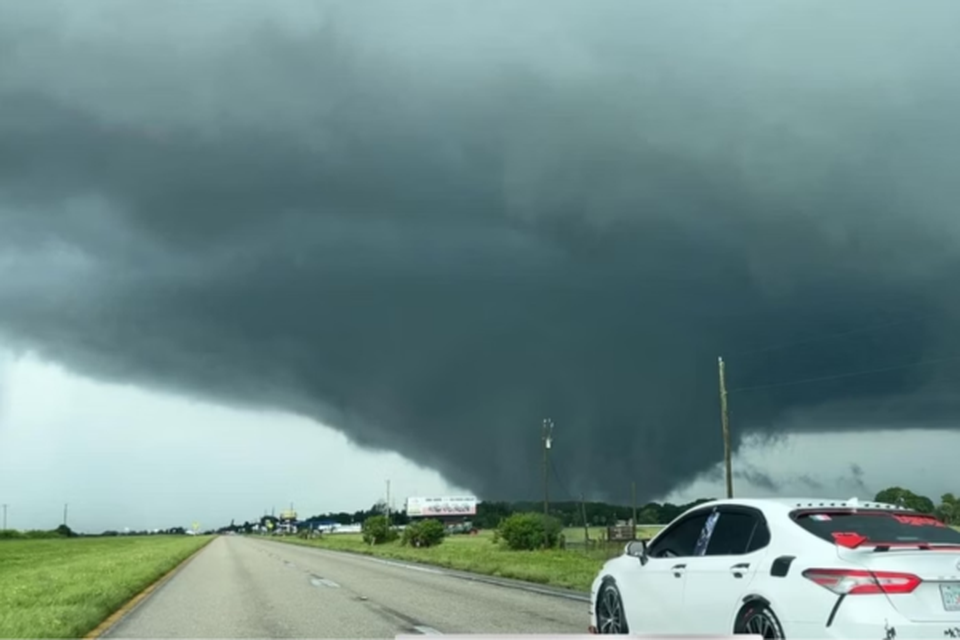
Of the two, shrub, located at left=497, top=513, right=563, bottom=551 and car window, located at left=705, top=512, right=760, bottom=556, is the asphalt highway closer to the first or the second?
car window, located at left=705, top=512, right=760, bottom=556

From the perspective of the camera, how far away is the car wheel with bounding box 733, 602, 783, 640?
24.9 ft

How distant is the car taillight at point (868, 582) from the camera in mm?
7105

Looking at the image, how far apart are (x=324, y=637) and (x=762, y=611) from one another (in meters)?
7.44

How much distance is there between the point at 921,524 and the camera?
8281mm

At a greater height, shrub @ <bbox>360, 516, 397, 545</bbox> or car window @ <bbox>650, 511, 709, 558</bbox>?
car window @ <bbox>650, 511, 709, 558</bbox>

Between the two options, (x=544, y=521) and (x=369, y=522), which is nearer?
(x=544, y=521)

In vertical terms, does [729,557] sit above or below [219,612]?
above

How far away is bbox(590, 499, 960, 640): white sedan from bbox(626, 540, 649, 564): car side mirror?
12mm

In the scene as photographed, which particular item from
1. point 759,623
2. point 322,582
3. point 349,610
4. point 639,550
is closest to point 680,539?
point 639,550

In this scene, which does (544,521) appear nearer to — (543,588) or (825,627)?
(543,588)

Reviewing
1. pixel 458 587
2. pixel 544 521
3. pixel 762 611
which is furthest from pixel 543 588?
pixel 544 521

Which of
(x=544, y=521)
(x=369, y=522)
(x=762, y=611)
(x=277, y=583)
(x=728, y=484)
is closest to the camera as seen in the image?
(x=762, y=611)

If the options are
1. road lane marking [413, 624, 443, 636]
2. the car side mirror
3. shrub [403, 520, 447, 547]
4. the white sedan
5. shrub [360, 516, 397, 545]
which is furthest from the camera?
shrub [360, 516, 397, 545]

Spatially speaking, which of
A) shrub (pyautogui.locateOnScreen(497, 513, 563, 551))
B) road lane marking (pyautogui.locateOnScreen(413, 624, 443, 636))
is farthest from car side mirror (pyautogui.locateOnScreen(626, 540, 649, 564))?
shrub (pyautogui.locateOnScreen(497, 513, 563, 551))
